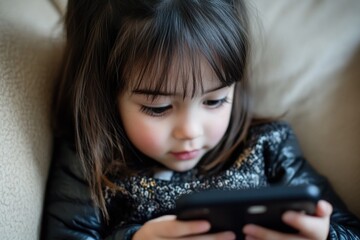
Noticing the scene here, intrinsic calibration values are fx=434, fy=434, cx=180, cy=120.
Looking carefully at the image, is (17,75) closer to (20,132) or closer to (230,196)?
(20,132)

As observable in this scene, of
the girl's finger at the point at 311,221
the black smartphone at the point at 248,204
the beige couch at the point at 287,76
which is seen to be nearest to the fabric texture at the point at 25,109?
the beige couch at the point at 287,76

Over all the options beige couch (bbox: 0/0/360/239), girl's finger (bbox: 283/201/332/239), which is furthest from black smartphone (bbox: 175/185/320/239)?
beige couch (bbox: 0/0/360/239)

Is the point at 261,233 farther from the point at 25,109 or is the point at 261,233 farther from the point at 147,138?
the point at 25,109

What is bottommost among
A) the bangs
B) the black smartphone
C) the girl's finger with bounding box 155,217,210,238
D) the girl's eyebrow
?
the girl's finger with bounding box 155,217,210,238

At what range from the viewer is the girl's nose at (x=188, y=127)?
707 mm

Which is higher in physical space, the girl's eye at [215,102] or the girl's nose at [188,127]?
the girl's eye at [215,102]

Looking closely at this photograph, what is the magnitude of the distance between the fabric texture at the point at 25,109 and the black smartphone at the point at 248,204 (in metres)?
0.26

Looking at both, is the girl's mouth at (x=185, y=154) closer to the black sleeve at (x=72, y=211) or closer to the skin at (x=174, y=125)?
the skin at (x=174, y=125)

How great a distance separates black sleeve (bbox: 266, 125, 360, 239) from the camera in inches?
30.9

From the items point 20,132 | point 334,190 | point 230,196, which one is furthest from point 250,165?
point 20,132

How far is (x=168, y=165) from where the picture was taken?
2.62 ft

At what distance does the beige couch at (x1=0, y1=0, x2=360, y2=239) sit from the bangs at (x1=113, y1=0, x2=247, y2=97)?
0.20m

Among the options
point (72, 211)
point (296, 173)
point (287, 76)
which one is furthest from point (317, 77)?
point (72, 211)

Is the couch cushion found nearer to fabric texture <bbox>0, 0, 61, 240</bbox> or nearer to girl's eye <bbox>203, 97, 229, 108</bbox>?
girl's eye <bbox>203, 97, 229, 108</bbox>
